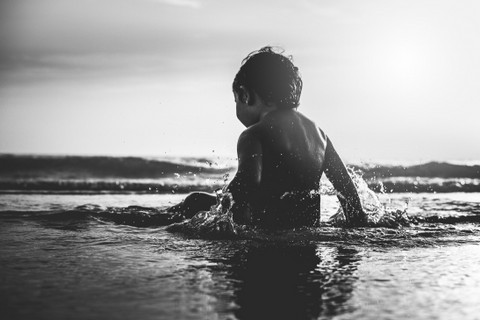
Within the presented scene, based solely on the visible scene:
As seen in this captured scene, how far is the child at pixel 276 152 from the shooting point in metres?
3.00

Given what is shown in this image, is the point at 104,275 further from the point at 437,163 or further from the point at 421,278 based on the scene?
the point at 437,163

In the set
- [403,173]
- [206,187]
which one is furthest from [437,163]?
[206,187]

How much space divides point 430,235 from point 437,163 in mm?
13930

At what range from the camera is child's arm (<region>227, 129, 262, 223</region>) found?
9.55ft

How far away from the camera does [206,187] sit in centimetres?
1068

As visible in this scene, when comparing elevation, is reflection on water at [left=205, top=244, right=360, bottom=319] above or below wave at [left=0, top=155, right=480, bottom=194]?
below

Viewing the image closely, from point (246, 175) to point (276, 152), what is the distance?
293 mm

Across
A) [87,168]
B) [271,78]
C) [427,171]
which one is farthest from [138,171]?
[271,78]

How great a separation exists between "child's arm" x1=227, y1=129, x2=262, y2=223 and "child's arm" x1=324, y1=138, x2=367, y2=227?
0.74m

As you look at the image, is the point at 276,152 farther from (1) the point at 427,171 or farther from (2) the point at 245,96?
(1) the point at 427,171

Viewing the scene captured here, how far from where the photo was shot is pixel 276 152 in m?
3.11

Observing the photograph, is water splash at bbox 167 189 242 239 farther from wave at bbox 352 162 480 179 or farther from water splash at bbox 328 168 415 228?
wave at bbox 352 162 480 179

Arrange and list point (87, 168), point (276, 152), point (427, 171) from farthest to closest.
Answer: point (87, 168), point (427, 171), point (276, 152)

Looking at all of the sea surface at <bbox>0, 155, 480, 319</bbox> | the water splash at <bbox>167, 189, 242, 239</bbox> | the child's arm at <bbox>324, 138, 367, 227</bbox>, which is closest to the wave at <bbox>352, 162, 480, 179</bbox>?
the child's arm at <bbox>324, 138, 367, 227</bbox>
